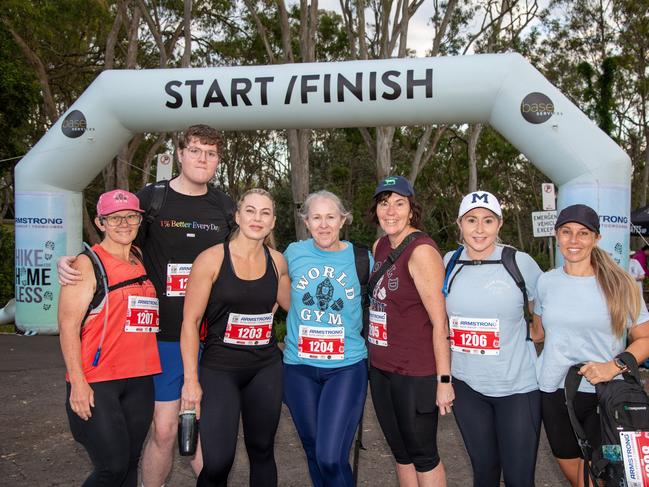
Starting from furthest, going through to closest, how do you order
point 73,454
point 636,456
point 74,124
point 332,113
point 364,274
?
point 74,124 < point 332,113 < point 73,454 < point 364,274 < point 636,456

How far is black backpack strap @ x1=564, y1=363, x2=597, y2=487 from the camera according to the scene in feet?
8.98

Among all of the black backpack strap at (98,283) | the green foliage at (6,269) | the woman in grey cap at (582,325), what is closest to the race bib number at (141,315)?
the black backpack strap at (98,283)

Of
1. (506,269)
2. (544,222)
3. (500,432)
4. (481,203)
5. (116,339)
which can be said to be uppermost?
(544,222)

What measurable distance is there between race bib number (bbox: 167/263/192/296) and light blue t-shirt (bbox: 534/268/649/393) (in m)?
1.80

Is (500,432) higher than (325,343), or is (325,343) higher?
(325,343)

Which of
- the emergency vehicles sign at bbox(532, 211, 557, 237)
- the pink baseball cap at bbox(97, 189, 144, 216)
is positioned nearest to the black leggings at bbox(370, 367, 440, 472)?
the pink baseball cap at bbox(97, 189, 144, 216)

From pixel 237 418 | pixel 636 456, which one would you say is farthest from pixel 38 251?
pixel 636 456

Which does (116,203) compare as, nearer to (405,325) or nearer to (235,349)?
(235,349)

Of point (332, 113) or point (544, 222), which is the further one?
point (544, 222)

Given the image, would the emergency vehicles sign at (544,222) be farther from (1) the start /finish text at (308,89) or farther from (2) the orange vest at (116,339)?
(2) the orange vest at (116,339)

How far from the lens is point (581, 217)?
2898 mm

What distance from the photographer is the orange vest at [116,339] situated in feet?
9.43

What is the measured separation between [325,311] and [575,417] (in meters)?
1.23

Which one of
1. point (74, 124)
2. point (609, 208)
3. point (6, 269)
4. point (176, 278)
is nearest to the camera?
point (176, 278)
